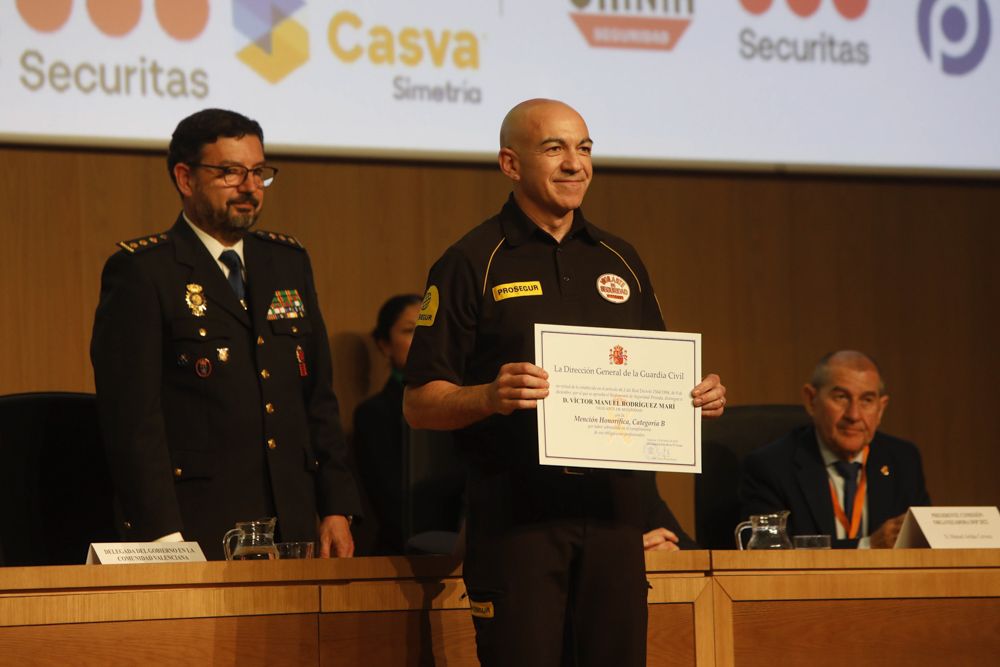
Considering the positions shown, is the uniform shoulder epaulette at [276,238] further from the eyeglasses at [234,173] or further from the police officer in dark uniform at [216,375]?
the eyeglasses at [234,173]

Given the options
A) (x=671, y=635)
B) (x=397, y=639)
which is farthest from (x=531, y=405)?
(x=671, y=635)

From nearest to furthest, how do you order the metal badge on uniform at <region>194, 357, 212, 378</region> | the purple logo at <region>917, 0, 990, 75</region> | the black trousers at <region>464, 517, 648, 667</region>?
the black trousers at <region>464, 517, 648, 667</region> → the metal badge on uniform at <region>194, 357, 212, 378</region> → the purple logo at <region>917, 0, 990, 75</region>

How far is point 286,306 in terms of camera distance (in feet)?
10.9

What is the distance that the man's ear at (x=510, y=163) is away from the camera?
2.53 meters

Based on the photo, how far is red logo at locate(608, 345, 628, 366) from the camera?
234cm

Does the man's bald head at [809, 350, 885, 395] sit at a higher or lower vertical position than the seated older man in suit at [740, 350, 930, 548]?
higher

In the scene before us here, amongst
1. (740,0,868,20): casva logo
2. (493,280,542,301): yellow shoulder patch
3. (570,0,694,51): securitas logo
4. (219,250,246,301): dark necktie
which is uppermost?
(740,0,868,20): casva logo

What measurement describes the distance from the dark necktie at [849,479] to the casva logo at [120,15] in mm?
2494

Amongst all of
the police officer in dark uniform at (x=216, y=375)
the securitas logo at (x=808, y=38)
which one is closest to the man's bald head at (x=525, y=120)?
the police officer in dark uniform at (x=216, y=375)

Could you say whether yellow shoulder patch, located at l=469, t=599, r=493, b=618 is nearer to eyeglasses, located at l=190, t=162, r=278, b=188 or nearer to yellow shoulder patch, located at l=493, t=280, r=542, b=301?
yellow shoulder patch, located at l=493, t=280, r=542, b=301

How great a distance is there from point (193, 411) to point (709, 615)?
1.26 metres

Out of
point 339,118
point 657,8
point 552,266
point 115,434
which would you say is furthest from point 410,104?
point 552,266

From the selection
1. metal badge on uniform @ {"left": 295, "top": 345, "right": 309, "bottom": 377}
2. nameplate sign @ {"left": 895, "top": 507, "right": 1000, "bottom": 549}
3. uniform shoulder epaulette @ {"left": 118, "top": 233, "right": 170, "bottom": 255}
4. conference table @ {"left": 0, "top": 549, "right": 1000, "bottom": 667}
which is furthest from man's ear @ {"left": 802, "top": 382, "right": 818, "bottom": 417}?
uniform shoulder epaulette @ {"left": 118, "top": 233, "right": 170, "bottom": 255}

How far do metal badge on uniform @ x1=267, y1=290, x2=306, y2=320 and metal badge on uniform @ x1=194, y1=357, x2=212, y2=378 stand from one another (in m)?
0.20
